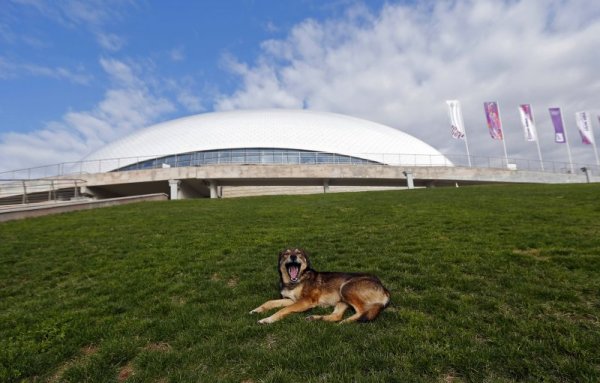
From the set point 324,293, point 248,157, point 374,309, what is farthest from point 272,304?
point 248,157

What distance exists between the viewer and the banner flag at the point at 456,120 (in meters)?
39.3

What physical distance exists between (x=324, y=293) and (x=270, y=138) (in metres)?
37.8

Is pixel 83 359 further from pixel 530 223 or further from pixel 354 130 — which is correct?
pixel 354 130

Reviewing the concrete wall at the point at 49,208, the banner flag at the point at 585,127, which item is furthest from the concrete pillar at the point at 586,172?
the concrete wall at the point at 49,208

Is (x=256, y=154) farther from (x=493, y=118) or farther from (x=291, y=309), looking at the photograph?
(x=291, y=309)

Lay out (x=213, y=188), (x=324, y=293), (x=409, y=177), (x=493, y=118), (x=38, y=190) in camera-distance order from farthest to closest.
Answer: (x=493, y=118), (x=409, y=177), (x=213, y=188), (x=38, y=190), (x=324, y=293)

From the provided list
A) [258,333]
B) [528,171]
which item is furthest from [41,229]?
[528,171]

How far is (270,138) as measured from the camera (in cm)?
4153

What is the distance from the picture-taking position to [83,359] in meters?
3.88

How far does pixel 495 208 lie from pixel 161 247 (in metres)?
12.5

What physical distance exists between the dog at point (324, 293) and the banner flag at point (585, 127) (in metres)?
48.4

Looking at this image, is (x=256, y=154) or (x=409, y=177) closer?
(x=409, y=177)

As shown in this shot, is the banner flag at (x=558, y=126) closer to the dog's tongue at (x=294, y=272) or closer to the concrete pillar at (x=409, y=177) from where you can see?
the concrete pillar at (x=409, y=177)

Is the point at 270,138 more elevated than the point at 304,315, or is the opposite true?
the point at 270,138
